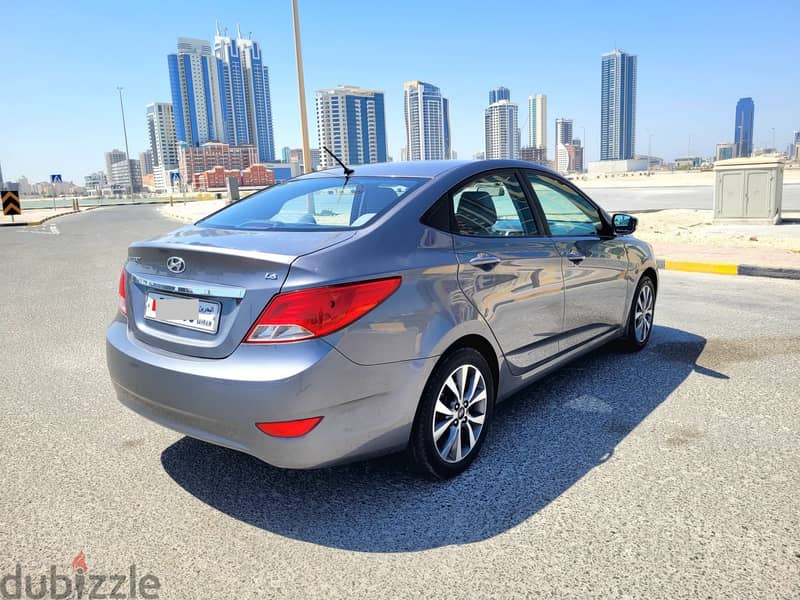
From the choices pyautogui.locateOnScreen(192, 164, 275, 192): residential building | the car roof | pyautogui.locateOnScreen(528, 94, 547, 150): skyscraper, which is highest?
pyautogui.locateOnScreen(528, 94, 547, 150): skyscraper

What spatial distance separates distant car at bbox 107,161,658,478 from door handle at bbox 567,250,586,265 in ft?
0.38

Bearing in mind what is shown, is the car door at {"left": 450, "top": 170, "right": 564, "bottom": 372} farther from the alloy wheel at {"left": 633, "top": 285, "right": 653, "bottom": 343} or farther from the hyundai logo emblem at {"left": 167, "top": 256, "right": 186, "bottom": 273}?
the alloy wheel at {"left": 633, "top": 285, "right": 653, "bottom": 343}

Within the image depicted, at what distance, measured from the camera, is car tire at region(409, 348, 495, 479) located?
289 centimetres

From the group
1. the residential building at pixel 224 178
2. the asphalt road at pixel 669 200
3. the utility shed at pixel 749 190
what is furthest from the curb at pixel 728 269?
the residential building at pixel 224 178

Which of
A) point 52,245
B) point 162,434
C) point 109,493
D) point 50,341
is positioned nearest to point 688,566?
point 109,493

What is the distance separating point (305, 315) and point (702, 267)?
883 centimetres

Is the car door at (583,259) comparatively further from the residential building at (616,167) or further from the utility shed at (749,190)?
the residential building at (616,167)

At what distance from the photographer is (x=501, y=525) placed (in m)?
2.69

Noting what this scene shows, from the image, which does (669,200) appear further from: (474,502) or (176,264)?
(176,264)

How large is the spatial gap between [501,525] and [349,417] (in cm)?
84

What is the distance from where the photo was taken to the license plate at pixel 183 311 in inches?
103

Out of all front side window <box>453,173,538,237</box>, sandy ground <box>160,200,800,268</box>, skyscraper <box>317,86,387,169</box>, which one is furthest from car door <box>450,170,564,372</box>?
skyscraper <box>317,86,387,169</box>

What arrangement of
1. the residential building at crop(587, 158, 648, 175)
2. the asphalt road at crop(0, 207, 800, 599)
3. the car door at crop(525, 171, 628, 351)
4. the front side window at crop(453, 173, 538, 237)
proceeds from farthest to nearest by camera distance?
the residential building at crop(587, 158, 648, 175), the car door at crop(525, 171, 628, 351), the front side window at crop(453, 173, 538, 237), the asphalt road at crop(0, 207, 800, 599)

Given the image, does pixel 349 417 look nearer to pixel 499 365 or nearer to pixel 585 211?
pixel 499 365
